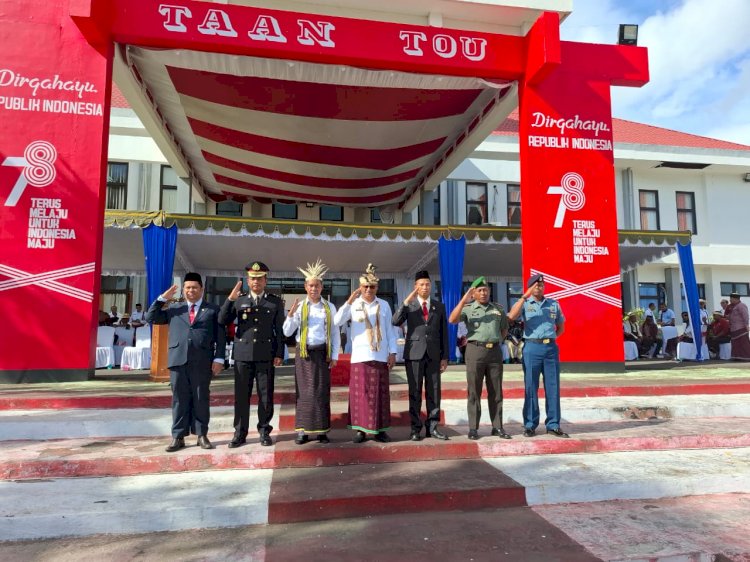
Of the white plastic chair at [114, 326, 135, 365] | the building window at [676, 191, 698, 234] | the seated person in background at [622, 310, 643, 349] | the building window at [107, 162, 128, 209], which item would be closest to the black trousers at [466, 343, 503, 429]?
the white plastic chair at [114, 326, 135, 365]

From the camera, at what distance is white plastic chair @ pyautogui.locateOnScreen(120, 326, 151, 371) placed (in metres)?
9.79

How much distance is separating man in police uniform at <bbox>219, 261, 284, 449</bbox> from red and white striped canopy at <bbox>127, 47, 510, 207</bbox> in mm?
5521

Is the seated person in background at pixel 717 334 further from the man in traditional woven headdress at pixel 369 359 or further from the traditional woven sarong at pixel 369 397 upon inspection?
the traditional woven sarong at pixel 369 397

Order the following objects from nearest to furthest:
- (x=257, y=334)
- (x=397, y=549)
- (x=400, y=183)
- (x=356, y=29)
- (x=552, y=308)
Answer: (x=397, y=549) → (x=257, y=334) → (x=552, y=308) → (x=356, y=29) → (x=400, y=183)

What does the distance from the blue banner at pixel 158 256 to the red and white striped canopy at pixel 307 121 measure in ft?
8.99

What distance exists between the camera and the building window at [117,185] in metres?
15.0

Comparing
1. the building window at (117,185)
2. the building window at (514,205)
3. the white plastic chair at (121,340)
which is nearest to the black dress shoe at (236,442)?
the white plastic chair at (121,340)

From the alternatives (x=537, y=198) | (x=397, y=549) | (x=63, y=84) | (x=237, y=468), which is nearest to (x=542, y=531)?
(x=397, y=549)

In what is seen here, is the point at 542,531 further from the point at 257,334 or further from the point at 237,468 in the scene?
the point at 257,334

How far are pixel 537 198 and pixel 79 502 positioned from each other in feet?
25.4

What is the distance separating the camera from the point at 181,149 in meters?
12.7

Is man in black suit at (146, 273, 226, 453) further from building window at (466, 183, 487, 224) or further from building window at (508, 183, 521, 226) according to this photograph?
building window at (508, 183, 521, 226)

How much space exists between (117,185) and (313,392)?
1330cm

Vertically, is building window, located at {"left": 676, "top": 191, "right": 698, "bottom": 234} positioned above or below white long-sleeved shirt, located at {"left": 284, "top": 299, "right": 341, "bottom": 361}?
above
